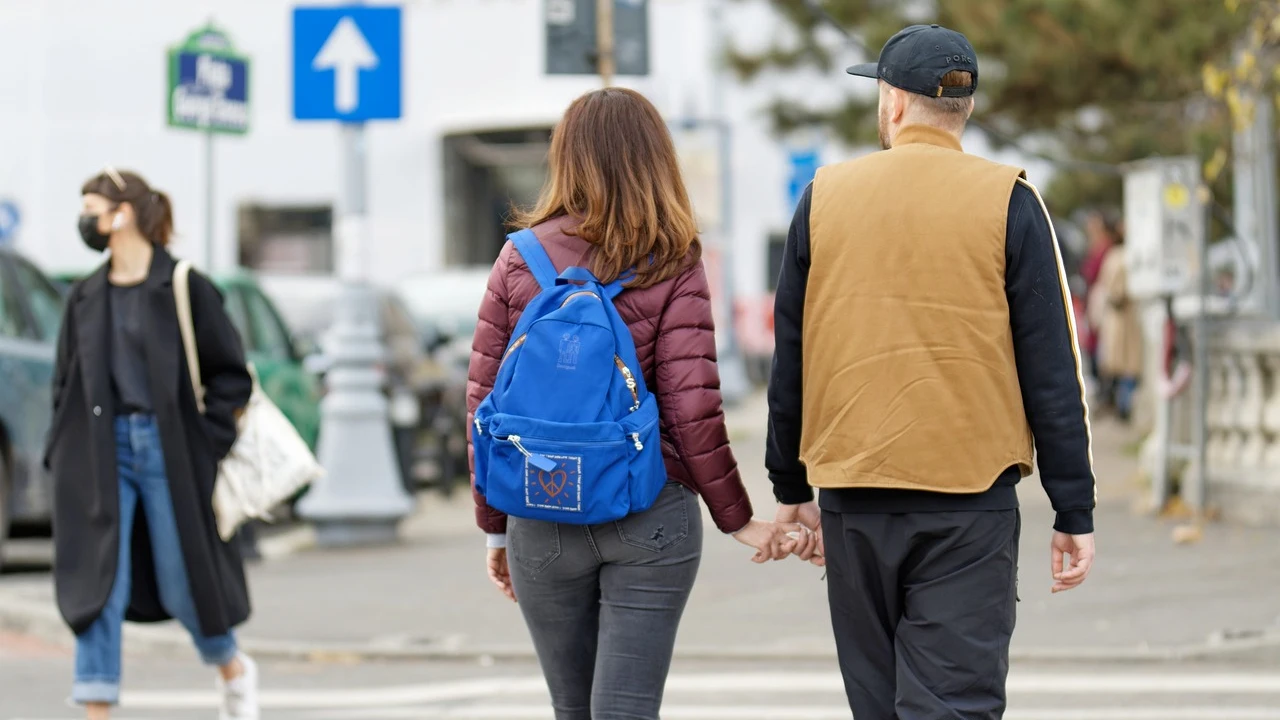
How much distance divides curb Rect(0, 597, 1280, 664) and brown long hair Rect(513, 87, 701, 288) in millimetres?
4083

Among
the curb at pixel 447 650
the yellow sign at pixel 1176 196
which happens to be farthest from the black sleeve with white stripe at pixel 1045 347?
the yellow sign at pixel 1176 196

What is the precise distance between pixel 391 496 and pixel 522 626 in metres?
3.43

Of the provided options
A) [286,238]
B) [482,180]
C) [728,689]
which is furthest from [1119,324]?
[482,180]

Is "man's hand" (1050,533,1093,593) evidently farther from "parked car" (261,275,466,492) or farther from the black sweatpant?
"parked car" (261,275,466,492)

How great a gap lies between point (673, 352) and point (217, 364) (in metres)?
2.64

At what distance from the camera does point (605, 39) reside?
12273 mm

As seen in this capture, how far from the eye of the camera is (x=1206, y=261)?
11.8m

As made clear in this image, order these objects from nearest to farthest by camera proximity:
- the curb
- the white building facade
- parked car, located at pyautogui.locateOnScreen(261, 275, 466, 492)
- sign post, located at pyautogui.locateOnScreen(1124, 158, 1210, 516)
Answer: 1. the curb
2. sign post, located at pyautogui.locateOnScreen(1124, 158, 1210, 516)
3. parked car, located at pyautogui.locateOnScreen(261, 275, 466, 492)
4. the white building facade

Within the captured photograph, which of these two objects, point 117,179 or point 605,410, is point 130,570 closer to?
point 117,179

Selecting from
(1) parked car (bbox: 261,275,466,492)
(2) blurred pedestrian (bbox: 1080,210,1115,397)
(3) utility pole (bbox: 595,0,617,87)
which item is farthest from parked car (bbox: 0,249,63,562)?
(2) blurred pedestrian (bbox: 1080,210,1115,397)

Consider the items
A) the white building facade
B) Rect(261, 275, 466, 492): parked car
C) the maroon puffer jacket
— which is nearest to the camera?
the maroon puffer jacket

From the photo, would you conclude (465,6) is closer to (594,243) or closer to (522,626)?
(522,626)

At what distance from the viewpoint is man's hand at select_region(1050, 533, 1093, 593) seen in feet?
12.9

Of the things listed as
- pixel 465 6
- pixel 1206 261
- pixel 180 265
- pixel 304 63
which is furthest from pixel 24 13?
pixel 180 265
